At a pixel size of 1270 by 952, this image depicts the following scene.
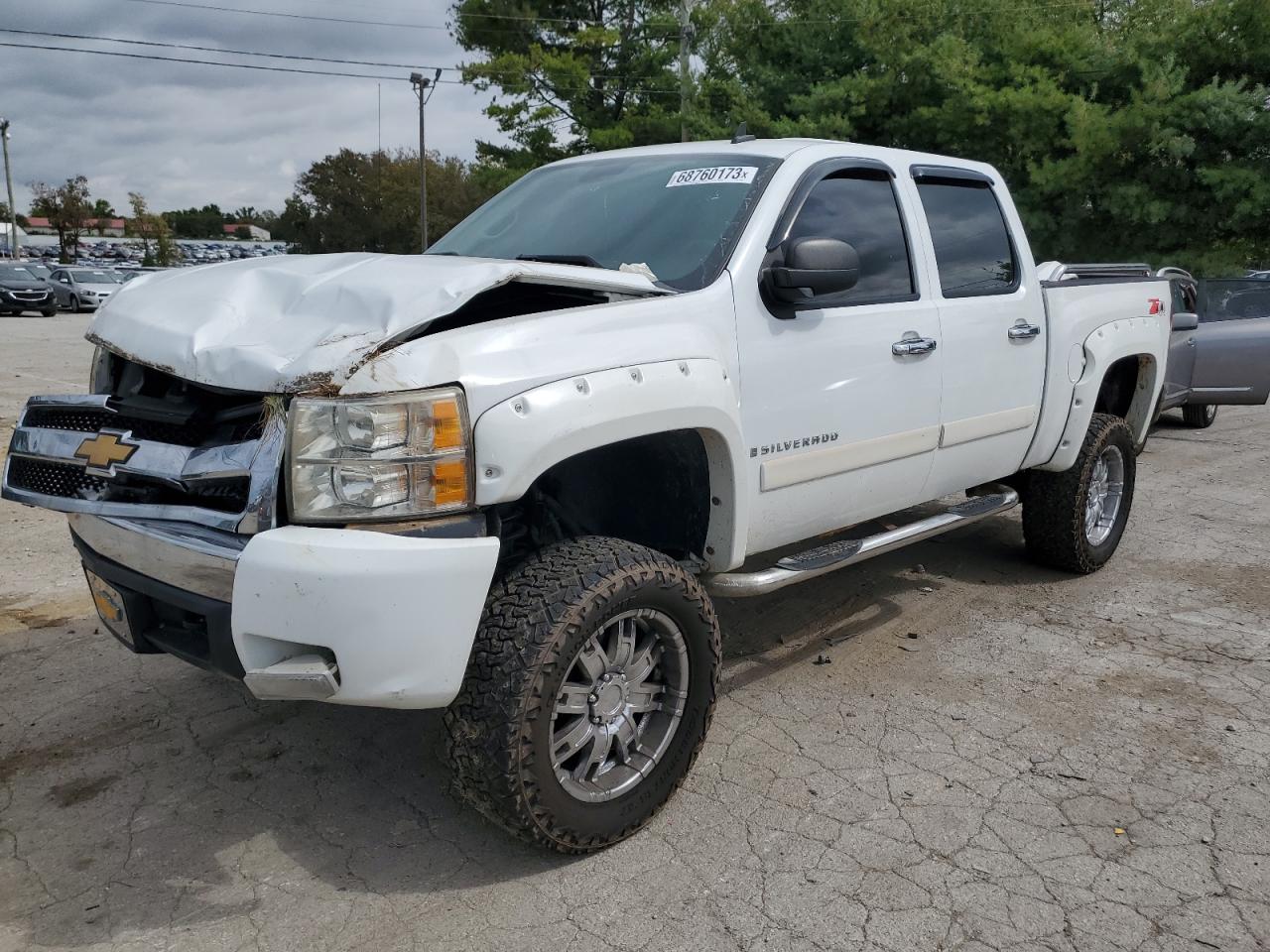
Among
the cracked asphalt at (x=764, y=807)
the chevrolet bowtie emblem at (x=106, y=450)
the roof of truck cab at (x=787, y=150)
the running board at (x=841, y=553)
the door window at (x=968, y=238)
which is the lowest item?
the cracked asphalt at (x=764, y=807)

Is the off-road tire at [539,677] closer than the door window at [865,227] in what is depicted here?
Yes

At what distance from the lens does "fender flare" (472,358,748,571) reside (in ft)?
8.57

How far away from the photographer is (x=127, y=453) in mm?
2854

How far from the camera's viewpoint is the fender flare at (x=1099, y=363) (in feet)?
16.7

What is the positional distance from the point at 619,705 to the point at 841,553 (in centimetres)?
118

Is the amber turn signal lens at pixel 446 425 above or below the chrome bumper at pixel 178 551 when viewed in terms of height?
above

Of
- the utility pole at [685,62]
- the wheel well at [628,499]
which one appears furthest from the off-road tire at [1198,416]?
the utility pole at [685,62]


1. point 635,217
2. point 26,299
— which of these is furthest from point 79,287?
point 635,217

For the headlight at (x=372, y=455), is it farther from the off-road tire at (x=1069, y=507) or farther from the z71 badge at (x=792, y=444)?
the off-road tire at (x=1069, y=507)

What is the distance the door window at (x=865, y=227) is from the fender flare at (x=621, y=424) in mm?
825

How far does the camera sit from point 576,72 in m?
27.8

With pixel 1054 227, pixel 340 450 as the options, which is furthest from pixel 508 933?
pixel 1054 227

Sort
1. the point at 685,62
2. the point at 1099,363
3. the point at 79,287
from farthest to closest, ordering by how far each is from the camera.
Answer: the point at 79,287, the point at 685,62, the point at 1099,363

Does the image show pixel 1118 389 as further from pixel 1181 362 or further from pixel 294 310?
pixel 294 310
